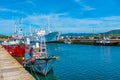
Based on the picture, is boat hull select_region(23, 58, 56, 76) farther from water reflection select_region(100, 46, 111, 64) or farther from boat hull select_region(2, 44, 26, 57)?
water reflection select_region(100, 46, 111, 64)

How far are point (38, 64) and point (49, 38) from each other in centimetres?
12264

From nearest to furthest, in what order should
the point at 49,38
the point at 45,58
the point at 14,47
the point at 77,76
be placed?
1. the point at 45,58
2. the point at 77,76
3. the point at 14,47
4. the point at 49,38

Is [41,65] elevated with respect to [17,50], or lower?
lower

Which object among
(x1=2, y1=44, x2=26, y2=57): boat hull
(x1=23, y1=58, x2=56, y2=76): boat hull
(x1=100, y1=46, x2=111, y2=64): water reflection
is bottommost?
(x1=100, y1=46, x2=111, y2=64): water reflection

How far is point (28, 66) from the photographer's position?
109ft

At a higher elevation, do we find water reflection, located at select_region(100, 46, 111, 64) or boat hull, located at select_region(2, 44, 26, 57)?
boat hull, located at select_region(2, 44, 26, 57)

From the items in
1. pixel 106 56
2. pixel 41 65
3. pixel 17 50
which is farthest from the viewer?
pixel 106 56

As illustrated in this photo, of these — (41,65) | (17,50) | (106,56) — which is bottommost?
(106,56)

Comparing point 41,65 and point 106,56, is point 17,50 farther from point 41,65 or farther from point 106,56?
point 106,56

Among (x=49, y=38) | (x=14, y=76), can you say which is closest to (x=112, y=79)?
(x=14, y=76)

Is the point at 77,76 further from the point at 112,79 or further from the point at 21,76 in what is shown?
the point at 21,76

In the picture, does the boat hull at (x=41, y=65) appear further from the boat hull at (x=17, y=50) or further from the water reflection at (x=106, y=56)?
the water reflection at (x=106, y=56)

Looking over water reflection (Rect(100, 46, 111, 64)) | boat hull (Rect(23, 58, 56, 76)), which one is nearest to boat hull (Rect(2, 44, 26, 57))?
boat hull (Rect(23, 58, 56, 76))

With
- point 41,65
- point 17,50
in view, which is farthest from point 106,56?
point 41,65
